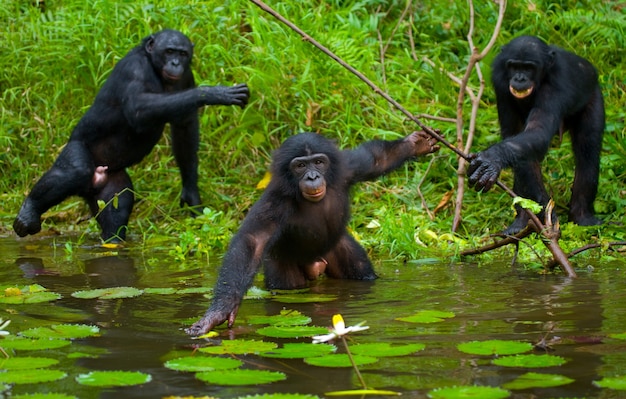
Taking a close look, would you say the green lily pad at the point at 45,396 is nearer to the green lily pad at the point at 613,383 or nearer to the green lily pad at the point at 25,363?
the green lily pad at the point at 25,363

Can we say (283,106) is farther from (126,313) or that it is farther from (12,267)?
(126,313)

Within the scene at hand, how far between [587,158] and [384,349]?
192 inches

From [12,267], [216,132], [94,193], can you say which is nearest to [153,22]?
[216,132]

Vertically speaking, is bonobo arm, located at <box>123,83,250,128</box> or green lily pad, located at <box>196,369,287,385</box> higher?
bonobo arm, located at <box>123,83,250,128</box>

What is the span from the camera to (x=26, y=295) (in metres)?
5.24

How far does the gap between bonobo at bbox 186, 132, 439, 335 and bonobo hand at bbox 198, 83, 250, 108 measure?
6.81ft

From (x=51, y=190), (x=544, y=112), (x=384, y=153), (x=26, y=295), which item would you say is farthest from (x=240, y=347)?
(x=51, y=190)

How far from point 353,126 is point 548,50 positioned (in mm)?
1985

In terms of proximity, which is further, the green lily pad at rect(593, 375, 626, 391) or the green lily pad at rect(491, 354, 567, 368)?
the green lily pad at rect(491, 354, 567, 368)

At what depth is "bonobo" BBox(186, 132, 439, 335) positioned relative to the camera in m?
4.89

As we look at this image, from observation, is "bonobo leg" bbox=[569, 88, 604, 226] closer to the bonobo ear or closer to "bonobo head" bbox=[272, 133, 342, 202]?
"bonobo head" bbox=[272, 133, 342, 202]

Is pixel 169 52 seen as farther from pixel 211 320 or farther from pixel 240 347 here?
pixel 240 347

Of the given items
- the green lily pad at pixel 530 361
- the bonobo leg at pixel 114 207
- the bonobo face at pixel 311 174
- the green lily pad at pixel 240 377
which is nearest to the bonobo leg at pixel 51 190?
the bonobo leg at pixel 114 207

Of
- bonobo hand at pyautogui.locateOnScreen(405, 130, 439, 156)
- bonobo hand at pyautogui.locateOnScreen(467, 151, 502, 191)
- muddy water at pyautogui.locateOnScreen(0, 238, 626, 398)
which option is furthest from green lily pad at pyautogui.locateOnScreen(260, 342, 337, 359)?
bonobo hand at pyautogui.locateOnScreen(405, 130, 439, 156)
